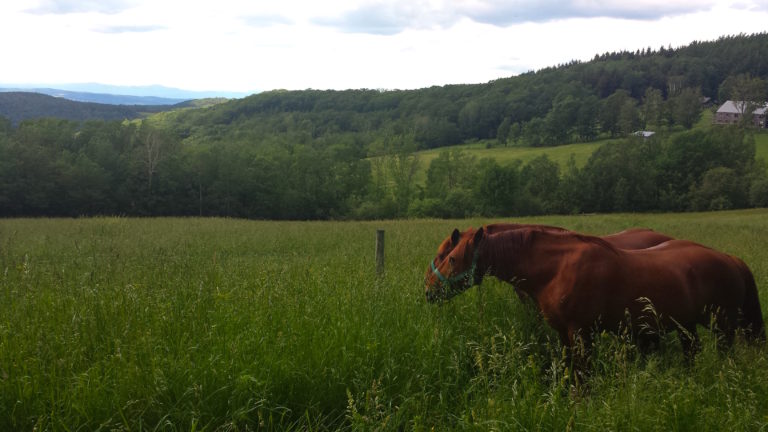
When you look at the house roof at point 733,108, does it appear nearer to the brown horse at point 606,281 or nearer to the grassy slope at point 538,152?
the grassy slope at point 538,152

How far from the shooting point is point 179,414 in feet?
9.84

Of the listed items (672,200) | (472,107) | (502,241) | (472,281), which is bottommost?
(672,200)

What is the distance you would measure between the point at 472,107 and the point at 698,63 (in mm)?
69451

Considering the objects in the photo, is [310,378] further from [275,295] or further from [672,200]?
[672,200]

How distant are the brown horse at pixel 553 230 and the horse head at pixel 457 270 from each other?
0.8 inches

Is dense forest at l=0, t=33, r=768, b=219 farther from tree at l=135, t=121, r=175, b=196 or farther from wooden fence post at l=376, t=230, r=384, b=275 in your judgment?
wooden fence post at l=376, t=230, r=384, b=275

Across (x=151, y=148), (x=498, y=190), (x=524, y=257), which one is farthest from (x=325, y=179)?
(x=524, y=257)

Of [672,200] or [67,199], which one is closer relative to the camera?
[67,199]

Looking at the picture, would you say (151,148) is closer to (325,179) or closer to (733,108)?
(325,179)

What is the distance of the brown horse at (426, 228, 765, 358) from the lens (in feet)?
14.1

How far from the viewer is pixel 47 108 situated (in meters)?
125

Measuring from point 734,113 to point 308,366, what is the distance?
131660 millimetres

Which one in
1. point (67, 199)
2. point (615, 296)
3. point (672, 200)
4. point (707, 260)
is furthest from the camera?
point (672, 200)

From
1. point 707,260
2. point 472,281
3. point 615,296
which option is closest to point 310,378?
point 472,281
